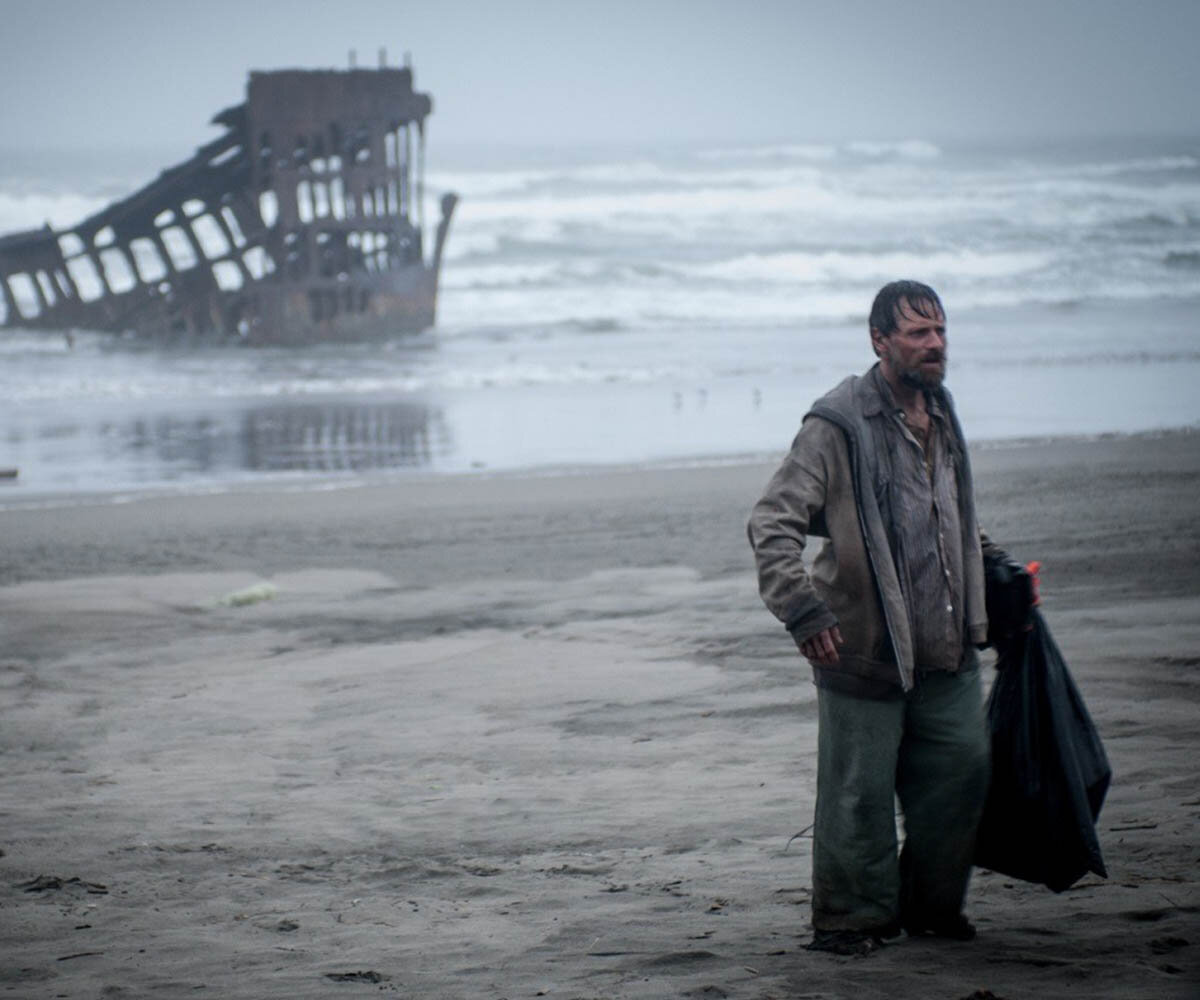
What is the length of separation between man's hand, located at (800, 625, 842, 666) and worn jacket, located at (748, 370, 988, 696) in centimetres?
3

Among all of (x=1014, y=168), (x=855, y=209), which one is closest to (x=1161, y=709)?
(x=855, y=209)

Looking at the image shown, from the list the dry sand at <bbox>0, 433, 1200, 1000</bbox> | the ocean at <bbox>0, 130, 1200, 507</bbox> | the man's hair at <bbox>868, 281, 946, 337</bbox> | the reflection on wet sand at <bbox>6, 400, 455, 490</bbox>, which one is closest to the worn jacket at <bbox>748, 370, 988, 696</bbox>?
the man's hair at <bbox>868, 281, 946, 337</bbox>

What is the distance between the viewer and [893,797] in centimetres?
358

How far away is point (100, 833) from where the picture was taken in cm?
480

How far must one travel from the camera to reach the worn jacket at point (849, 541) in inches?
136

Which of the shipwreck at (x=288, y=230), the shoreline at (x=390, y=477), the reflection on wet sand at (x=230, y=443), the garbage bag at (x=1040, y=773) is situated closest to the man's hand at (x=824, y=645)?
the garbage bag at (x=1040, y=773)

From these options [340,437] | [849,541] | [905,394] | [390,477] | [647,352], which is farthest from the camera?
[647,352]

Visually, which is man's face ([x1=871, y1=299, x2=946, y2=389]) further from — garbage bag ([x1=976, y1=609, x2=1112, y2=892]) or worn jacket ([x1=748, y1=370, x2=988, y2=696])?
garbage bag ([x1=976, y1=609, x2=1112, y2=892])

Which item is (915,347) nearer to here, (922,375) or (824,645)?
(922,375)

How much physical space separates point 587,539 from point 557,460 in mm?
3877

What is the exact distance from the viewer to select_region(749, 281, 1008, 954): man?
11.5 feet

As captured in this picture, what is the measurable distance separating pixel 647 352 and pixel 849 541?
20302mm

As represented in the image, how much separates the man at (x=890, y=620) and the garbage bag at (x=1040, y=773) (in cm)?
6

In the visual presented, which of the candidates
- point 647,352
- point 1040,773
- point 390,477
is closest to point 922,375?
point 1040,773
